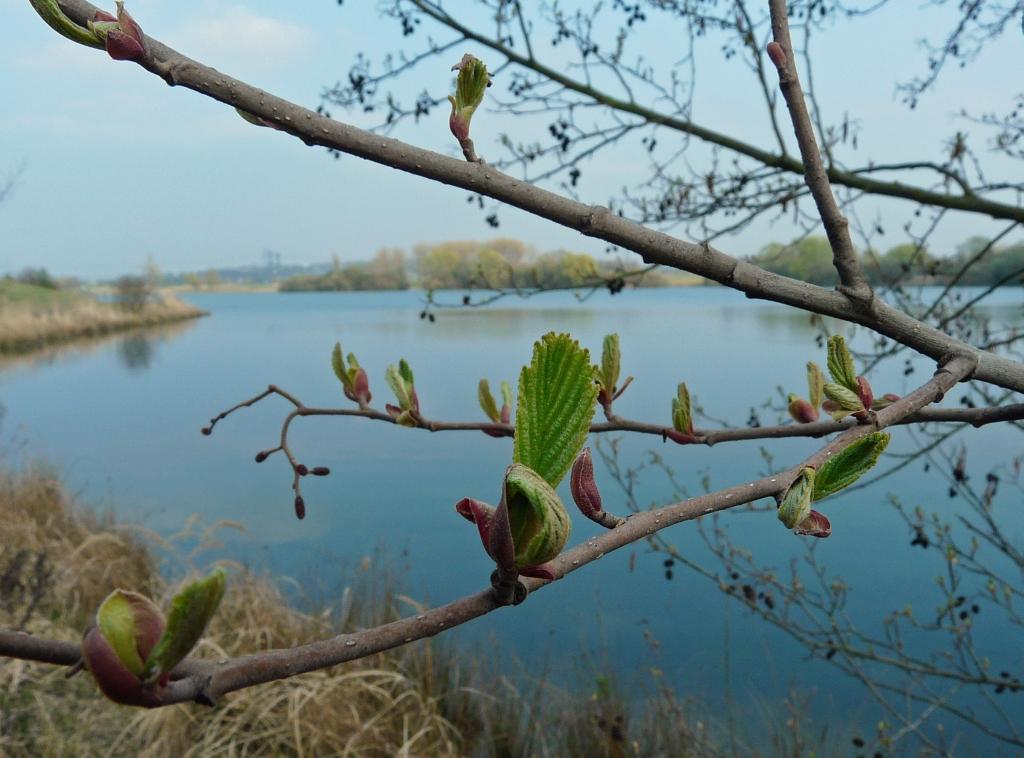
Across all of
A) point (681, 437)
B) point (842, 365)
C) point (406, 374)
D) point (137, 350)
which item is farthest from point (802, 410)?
point (137, 350)

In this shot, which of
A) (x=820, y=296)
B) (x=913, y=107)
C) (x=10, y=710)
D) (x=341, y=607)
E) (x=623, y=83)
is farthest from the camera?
(x=341, y=607)

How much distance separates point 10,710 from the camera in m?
2.47

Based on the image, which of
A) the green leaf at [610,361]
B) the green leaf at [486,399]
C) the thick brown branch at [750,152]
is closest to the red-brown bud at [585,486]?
the green leaf at [610,361]

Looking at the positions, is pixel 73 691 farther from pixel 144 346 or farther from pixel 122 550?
pixel 144 346

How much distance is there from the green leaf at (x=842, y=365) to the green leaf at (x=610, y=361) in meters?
0.20

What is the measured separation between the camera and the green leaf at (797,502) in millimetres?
338

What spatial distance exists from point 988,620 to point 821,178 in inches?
124

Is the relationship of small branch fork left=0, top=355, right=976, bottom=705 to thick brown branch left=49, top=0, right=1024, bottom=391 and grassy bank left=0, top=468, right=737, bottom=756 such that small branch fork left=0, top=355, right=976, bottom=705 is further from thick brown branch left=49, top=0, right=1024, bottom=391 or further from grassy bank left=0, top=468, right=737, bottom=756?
grassy bank left=0, top=468, right=737, bottom=756

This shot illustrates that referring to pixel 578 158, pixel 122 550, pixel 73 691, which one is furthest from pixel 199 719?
pixel 578 158

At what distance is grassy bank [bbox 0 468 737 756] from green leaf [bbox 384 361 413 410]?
6.06ft

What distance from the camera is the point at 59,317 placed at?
472 inches

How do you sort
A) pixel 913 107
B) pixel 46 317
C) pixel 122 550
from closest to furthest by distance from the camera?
pixel 913 107 < pixel 122 550 < pixel 46 317

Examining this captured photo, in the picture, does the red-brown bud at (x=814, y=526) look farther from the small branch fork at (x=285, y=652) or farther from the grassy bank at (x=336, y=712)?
the grassy bank at (x=336, y=712)

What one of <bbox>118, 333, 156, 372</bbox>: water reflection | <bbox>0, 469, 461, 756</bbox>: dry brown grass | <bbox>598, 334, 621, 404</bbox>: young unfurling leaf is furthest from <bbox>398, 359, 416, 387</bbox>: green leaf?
<bbox>118, 333, 156, 372</bbox>: water reflection
